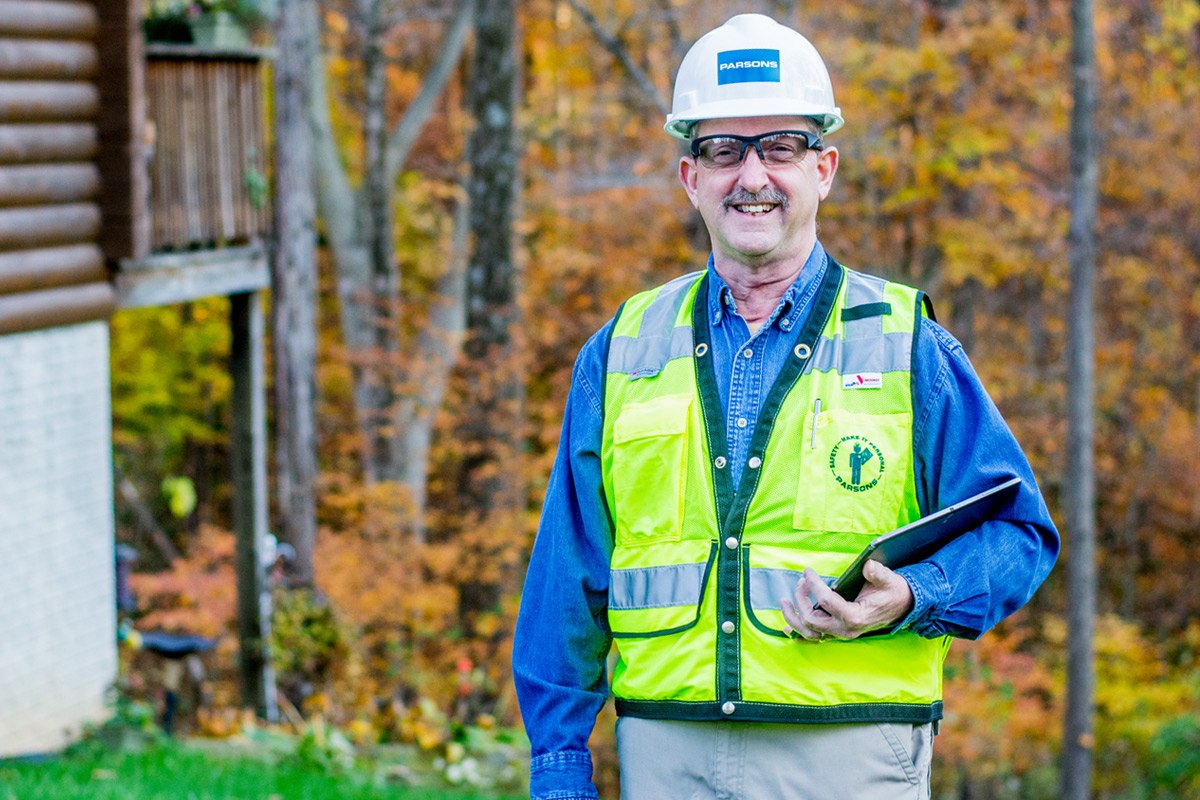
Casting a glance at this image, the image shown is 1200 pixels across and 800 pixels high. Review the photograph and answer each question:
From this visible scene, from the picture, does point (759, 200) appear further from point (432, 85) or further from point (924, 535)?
point (432, 85)

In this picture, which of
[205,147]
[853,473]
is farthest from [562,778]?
[205,147]

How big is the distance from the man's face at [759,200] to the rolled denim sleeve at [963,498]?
1.05ft

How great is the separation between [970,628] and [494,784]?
5890 mm

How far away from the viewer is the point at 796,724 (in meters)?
2.62

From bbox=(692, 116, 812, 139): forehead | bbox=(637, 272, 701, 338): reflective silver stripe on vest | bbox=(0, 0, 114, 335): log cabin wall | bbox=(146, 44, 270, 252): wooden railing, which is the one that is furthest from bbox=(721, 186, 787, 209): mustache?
bbox=(146, 44, 270, 252): wooden railing

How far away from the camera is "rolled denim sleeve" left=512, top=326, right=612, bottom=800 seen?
2783mm

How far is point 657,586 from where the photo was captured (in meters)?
2.71

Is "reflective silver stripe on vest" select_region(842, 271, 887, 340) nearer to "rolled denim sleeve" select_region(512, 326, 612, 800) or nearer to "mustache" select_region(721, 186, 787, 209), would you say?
"mustache" select_region(721, 186, 787, 209)

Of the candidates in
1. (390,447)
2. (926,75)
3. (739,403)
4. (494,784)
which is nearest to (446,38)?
(390,447)

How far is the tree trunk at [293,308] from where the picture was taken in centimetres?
1448

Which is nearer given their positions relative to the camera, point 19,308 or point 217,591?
point 19,308

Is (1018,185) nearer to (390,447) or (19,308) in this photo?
(390,447)

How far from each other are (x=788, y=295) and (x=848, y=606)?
25.4 inches

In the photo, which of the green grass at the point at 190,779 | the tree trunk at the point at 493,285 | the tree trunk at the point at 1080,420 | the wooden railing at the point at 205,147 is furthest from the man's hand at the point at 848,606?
the tree trunk at the point at 493,285
